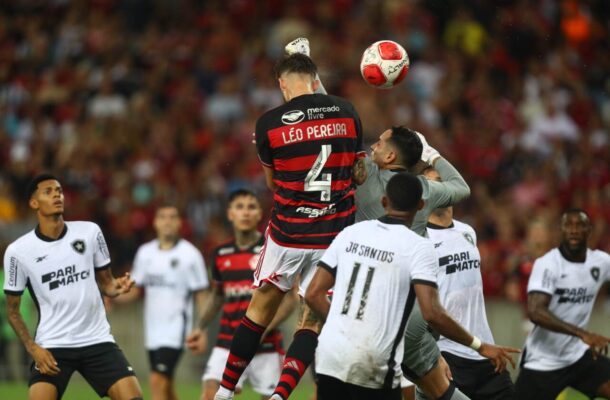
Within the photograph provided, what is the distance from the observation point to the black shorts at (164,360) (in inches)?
571

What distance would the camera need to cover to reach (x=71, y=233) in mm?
10867

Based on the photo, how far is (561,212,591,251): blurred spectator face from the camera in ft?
38.2

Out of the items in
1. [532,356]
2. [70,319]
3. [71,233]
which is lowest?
[532,356]

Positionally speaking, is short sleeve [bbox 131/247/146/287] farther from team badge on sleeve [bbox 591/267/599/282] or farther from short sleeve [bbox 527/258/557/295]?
team badge on sleeve [bbox 591/267/599/282]

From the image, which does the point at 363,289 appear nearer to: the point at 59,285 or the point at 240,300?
the point at 59,285

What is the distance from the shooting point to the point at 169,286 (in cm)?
1496

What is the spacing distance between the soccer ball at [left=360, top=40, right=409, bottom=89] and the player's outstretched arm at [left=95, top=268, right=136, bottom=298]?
2.68 m

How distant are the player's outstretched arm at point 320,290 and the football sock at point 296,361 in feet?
4.11

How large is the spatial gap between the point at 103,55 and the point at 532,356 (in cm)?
1331

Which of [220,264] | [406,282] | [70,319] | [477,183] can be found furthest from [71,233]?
[477,183]

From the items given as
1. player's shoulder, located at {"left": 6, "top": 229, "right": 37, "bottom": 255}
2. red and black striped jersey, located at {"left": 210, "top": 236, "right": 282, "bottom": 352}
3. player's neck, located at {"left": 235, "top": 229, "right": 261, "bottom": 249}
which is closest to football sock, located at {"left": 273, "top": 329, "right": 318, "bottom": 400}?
player's shoulder, located at {"left": 6, "top": 229, "right": 37, "bottom": 255}

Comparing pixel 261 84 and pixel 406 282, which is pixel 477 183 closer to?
pixel 261 84

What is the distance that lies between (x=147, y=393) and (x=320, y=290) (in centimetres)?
937

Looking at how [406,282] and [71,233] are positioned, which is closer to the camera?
[406,282]
